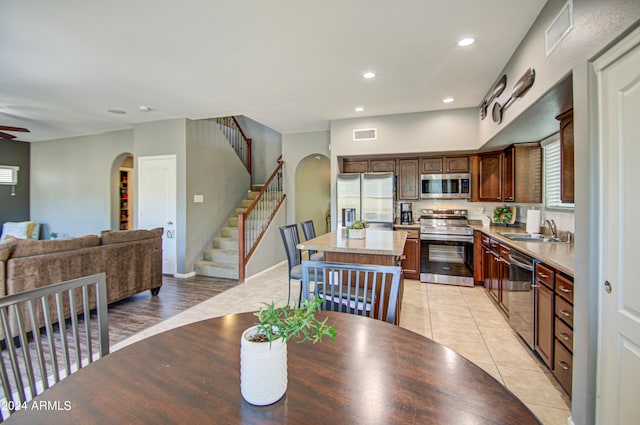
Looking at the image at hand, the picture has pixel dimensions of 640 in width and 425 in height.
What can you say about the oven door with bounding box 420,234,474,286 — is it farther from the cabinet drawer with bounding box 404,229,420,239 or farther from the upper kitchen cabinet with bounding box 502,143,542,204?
the upper kitchen cabinet with bounding box 502,143,542,204

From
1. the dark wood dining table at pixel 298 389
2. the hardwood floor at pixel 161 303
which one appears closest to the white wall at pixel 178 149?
the hardwood floor at pixel 161 303

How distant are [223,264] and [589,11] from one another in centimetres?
534

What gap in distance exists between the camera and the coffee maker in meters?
5.18

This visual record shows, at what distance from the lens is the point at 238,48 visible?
2.85m

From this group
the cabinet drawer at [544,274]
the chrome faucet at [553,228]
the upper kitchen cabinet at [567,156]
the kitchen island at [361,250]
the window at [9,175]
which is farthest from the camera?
the window at [9,175]

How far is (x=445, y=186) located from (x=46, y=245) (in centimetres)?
534

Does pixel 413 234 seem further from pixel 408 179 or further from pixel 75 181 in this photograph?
pixel 75 181

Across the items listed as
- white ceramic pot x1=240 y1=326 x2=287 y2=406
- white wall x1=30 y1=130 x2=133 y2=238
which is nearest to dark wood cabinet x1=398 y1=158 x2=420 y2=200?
white ceramic pot x1=240 y1=326 x2=287 y2=406

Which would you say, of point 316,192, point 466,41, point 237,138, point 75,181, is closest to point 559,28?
point 466,41

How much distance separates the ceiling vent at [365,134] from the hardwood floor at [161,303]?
10.8 ft

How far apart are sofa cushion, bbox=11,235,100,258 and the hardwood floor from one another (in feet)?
2.98

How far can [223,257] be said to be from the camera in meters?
5.39

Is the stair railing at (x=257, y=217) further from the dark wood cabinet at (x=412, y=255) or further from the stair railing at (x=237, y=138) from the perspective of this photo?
the dark wood cabinet at (x=412, y=255)

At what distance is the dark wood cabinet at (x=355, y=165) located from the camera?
533cm
